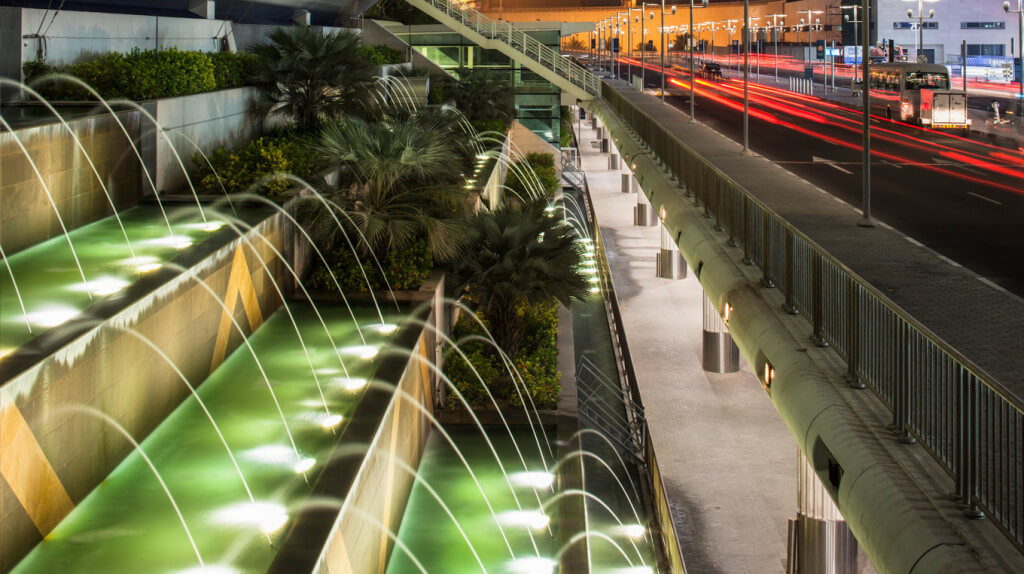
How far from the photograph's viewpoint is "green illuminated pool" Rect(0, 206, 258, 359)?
867 cm

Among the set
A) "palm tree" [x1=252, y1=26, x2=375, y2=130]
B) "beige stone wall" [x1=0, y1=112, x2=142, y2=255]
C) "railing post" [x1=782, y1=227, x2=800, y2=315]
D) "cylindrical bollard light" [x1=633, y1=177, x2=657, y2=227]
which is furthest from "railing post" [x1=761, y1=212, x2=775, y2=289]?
"cylindrical bollard light" [x1=633, y1=177, x2=657, y2=227]

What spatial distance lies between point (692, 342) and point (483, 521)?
53.7 feet

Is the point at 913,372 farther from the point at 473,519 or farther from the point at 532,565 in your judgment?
the point at 473,519

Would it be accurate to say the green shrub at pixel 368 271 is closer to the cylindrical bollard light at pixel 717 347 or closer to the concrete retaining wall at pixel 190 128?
the concrete retaining wall at pixel 190 128

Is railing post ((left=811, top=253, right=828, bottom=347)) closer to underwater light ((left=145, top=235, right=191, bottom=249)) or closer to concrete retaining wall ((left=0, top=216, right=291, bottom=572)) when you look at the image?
concrete retaining wall ((left=0, top=216, right=291, bottom=572))

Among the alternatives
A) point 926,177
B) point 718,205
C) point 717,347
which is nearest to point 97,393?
point 718,205

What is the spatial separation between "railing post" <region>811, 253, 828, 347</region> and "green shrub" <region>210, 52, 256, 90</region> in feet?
43.1

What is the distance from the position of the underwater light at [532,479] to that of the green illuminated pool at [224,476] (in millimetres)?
1963

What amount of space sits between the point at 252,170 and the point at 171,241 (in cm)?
397

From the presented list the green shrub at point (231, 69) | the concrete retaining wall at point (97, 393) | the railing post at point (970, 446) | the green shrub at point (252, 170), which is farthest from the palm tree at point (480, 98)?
the railing post at point (970, 446)

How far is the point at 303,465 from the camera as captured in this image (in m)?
8.80

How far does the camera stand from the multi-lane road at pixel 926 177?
16.6 meters

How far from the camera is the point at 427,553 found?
9461 mm

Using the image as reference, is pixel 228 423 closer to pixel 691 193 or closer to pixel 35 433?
pixel 35 433
